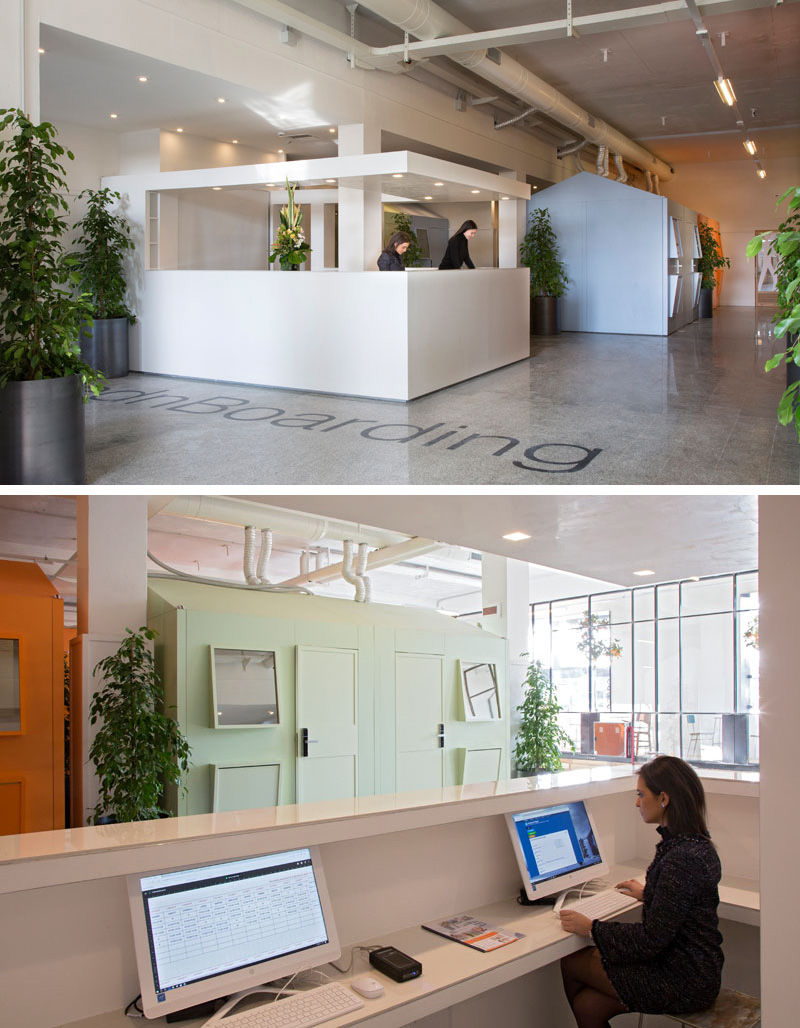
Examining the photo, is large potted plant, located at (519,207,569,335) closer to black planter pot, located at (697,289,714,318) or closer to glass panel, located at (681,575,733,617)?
black planter pot, located at (697,289,714,318)

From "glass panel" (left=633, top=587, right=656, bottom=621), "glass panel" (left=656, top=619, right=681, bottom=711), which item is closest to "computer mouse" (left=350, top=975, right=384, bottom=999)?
"glass panel" (left=656, top=619, right=681, bottom=711)

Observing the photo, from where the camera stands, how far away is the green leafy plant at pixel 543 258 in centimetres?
1483

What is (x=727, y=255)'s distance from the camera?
22.9m

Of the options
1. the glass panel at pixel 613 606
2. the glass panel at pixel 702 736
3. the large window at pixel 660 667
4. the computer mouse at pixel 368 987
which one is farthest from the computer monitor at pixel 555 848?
the glass panel at pixel 613 606

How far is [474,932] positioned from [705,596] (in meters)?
18.5

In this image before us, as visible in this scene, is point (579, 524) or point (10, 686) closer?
point (579, 524)

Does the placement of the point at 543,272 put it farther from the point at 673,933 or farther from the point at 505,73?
the point at 673,933

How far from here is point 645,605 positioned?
69.0ft

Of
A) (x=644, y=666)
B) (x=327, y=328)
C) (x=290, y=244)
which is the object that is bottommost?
(x=644, y=666)

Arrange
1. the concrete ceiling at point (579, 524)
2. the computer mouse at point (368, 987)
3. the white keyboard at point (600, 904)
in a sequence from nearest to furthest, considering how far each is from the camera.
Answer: the computer mouse at point (368, 987) → the white keyboard at point (600, 904) → the concrete ceiling at point (579, 524)

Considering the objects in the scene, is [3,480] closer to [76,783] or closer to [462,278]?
[76,783]

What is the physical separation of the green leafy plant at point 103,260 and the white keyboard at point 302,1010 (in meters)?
8.32

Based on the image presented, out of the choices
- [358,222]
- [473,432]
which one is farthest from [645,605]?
[473,432]

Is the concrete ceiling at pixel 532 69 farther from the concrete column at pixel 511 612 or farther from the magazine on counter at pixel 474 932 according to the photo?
the magazine on counter at pixel 474 932
